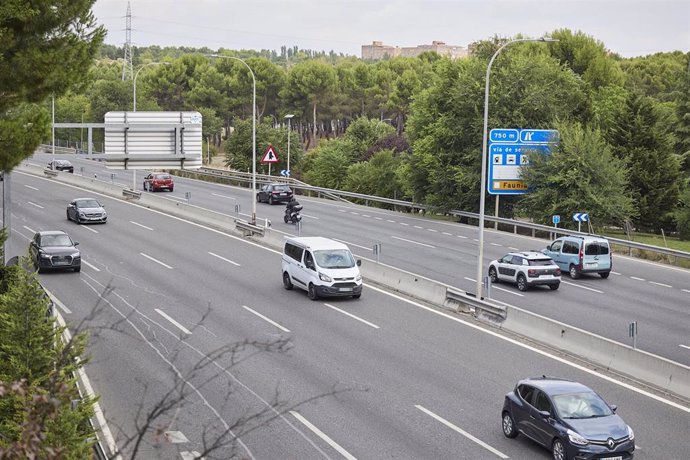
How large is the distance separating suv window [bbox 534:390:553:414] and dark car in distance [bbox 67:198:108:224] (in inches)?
1390

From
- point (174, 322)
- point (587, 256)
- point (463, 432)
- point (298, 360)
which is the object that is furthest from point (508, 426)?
point (587, 256)

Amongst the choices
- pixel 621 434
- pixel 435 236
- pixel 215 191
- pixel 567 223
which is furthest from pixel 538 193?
pixel 621 434

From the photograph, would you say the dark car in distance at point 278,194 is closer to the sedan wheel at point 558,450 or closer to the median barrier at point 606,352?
the median barrier at point 606,352

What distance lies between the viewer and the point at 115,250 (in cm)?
3972

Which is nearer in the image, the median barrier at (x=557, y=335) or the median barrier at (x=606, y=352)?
the median barrier at (x=606, y=352)

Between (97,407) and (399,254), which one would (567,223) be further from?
(97,407)

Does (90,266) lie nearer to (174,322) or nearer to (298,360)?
(174,322)

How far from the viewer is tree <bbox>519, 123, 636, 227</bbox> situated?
49.2m

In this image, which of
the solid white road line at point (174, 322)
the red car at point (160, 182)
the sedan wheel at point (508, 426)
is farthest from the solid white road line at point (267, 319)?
the red car at point (160, 182)

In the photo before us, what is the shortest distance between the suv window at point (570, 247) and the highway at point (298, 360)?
5.19 ft

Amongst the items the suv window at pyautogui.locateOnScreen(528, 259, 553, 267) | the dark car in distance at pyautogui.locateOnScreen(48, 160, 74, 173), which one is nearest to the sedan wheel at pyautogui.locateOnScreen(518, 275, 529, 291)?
the suv window at pyautogui.locateOnScreen(528, 259, 553, 267)

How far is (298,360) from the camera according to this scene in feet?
73.2

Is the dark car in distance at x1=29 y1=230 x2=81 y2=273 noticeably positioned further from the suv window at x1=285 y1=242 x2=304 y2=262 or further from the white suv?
the white suv

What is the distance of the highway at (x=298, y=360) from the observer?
1647 cm
